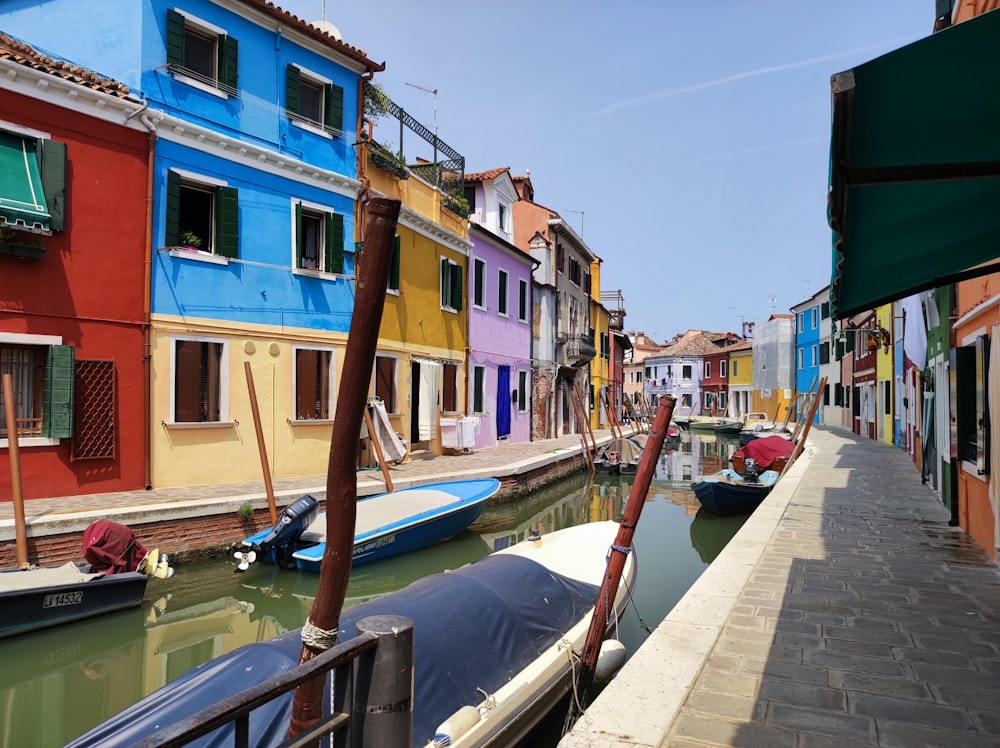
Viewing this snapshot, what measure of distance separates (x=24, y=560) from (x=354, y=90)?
417 inches

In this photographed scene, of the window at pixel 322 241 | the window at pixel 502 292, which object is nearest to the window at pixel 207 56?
the window at pixel 322 241

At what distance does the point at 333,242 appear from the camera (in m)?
13.3

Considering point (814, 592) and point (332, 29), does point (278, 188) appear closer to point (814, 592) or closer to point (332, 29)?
point (332, 29)

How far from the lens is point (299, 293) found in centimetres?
1270

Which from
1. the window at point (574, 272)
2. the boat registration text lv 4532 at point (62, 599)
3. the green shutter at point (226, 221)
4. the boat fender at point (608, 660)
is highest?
the window at point (574, 272)

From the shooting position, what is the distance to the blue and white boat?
859cm

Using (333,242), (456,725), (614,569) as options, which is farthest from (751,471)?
(456,725)

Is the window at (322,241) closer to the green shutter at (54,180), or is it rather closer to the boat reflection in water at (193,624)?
the green shutter at (54,180)

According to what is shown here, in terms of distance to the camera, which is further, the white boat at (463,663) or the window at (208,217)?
the window at (208,217)

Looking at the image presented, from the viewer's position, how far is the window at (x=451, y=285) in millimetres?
17797

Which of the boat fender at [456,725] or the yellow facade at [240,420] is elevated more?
the yellow facade at [240,420]

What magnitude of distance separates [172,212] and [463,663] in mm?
9298

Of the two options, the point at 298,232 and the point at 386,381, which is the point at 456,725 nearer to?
the point at 298,232

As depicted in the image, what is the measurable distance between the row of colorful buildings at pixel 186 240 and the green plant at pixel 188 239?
0.03 meters
